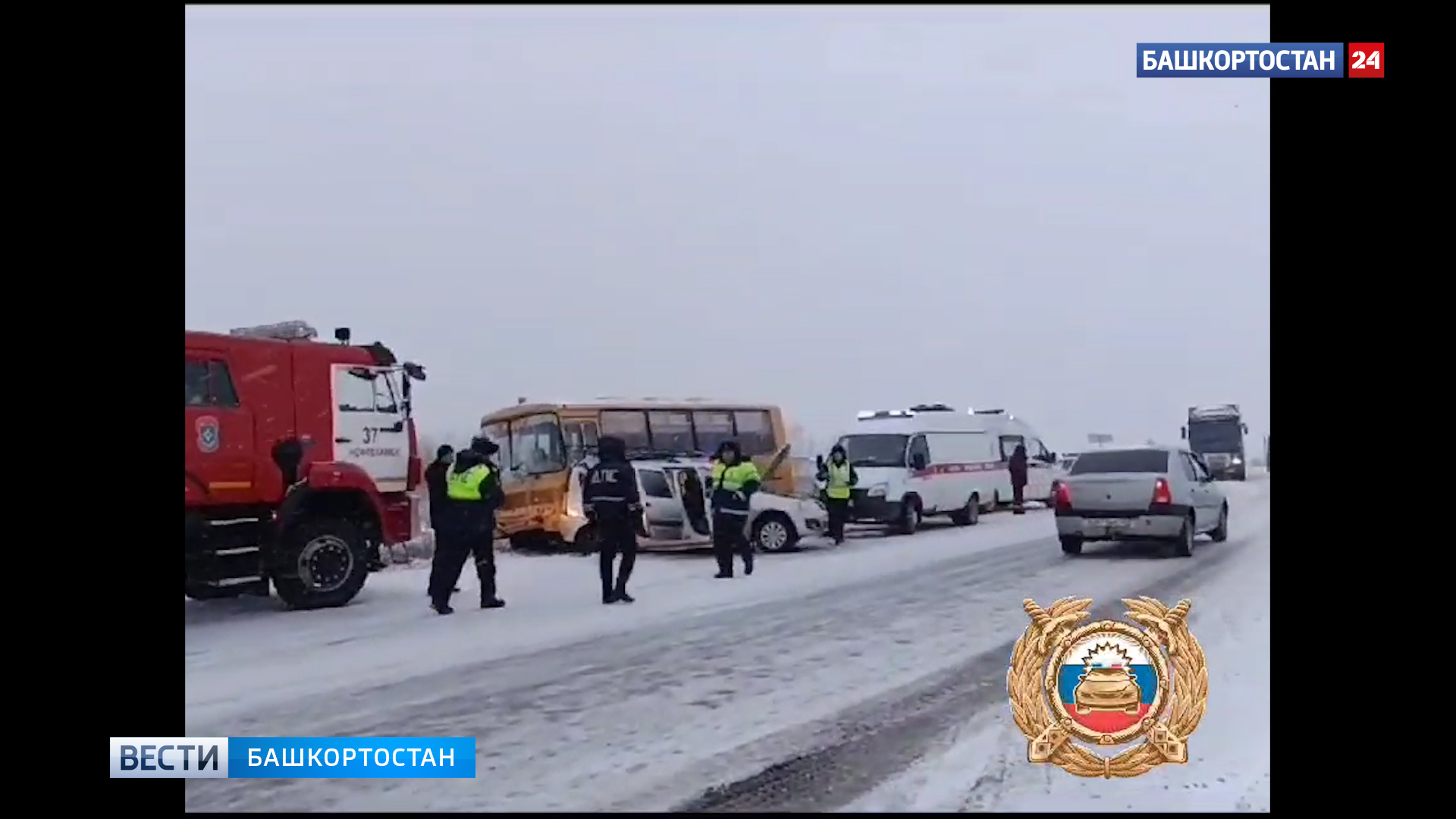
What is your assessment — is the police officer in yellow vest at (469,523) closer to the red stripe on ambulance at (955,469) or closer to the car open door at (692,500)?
the car open door at (692,500)

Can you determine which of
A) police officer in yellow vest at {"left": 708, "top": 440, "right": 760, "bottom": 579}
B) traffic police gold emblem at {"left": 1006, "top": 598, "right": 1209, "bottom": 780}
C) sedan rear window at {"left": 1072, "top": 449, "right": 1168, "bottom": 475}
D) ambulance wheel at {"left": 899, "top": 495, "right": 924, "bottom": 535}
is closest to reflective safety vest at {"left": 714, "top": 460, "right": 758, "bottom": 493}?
police officer in yellow vest at {"left": 708, "top": 440, "right": 760, "bottom": 579}

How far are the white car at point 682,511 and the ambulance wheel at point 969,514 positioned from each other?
353 cm

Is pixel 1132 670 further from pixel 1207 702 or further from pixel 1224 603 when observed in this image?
pixel 1224 603

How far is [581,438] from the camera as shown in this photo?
12.4 m

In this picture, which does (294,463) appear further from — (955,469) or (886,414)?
(955,469)

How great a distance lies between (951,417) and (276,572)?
20.8 feet

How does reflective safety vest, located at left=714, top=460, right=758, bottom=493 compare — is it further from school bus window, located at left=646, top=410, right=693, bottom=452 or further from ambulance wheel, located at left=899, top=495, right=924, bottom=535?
ambulance wheel, located at left=899, top=495, right=924, bottom=535

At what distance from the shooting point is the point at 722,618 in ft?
29.1

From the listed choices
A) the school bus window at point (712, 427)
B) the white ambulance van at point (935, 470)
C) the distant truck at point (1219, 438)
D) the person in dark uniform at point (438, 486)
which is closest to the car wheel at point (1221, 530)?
the distant truck at point (1219, 438)

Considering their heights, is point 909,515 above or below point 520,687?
above

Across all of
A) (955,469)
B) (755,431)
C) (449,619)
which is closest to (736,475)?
(755,431)

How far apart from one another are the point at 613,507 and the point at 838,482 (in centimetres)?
579

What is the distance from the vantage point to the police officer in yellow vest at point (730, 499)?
11.6m
